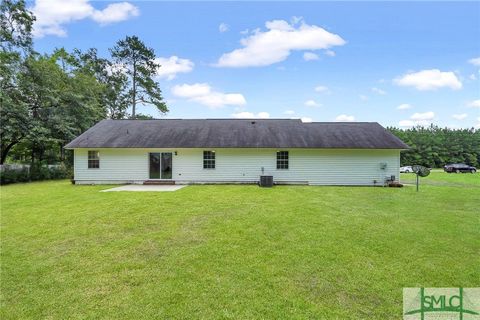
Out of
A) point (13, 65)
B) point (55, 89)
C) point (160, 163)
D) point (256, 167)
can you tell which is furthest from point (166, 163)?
point (13, 65)

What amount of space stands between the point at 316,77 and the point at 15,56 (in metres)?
22.2

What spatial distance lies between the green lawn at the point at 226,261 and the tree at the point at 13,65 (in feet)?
42.3

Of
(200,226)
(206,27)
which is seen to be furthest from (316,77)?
(200,226)

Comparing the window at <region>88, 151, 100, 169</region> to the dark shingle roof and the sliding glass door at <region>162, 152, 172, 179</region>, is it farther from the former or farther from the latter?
the sliding glass door at <region>162, 152, 172, 179</region>

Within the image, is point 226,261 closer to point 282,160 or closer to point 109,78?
point 282,160

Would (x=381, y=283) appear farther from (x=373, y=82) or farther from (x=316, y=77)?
(x=373, y=82)

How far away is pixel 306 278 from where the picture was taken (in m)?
3.77

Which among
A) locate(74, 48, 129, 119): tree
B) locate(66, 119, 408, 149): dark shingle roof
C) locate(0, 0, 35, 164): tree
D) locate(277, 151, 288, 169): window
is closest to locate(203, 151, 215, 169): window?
locate(66, 119, 408, 149): dark shingle roof

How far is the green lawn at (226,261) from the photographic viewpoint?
122 inches

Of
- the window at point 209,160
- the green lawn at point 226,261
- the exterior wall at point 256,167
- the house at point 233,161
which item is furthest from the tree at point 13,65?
the green lawn at point 226,261

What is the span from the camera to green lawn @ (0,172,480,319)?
122 inches

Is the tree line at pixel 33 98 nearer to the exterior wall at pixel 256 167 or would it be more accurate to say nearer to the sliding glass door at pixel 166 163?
the exterior wall at pixel 256 167

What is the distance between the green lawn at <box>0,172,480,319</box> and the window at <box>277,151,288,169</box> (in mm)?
7228

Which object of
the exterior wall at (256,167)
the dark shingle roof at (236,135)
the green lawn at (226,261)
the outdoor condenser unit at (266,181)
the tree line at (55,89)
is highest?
the tree line at (55,89)
